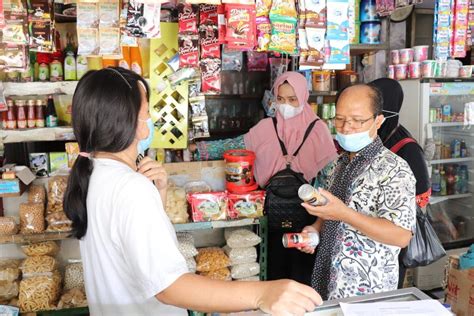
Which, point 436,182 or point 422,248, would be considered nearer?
point 422,248

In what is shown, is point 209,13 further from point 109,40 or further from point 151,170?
point 151,170

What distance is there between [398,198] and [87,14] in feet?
6.70

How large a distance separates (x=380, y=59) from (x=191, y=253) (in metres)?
2.92

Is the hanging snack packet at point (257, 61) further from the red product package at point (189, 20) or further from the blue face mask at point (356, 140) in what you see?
the blue face mask at point (356, 140)

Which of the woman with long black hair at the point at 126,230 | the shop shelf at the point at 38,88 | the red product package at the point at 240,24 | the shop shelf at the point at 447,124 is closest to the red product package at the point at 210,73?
the red product package at the point at 240,24

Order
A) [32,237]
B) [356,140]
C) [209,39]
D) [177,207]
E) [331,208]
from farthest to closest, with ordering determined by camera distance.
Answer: [209,39], [177,207], [32,237], [356,140], [331,208]

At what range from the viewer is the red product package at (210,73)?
295cm

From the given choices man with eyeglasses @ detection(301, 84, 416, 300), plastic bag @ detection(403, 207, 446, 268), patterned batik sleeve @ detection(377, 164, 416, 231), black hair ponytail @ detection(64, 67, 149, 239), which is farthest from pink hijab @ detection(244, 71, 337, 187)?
black hair ponytail @ detection(64, 67, 149, 239)

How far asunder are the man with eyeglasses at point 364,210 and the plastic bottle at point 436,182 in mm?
2519

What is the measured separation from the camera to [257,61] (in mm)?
4516

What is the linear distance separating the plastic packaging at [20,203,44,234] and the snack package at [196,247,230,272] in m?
1.00

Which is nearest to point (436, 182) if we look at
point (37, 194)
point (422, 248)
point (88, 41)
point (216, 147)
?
point (422, 248)

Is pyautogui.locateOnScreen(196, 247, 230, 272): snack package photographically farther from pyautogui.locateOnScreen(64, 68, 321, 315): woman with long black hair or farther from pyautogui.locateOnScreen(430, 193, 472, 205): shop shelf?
pyautogui.locateOnScreen(430, 193, 472, 205): shop shelf

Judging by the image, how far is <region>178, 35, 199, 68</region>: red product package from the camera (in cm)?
288
